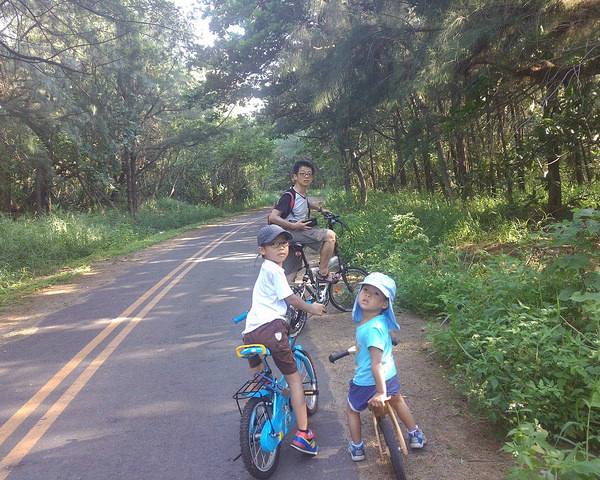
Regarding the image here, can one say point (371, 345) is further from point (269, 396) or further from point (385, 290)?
point (269, 396)

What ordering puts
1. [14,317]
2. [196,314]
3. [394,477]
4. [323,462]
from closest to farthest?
[394,477], [323,462], [196,314], [14,317]

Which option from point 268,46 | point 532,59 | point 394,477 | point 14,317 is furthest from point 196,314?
point 268,46

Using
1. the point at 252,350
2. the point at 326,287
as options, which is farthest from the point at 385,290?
Answer: the point at 326,287

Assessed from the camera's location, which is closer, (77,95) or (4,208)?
(77,95)

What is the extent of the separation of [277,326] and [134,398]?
2.05 m

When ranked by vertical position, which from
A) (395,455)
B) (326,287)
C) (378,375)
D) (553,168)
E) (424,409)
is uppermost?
(553,168)

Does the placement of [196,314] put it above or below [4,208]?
below

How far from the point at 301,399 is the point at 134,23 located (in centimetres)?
988

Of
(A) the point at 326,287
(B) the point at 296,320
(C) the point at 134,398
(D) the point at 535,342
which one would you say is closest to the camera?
(D) the point at 535,342

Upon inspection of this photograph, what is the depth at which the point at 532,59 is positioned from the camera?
7.60m

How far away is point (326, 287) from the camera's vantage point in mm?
6570

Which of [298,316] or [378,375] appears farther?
[298,316]

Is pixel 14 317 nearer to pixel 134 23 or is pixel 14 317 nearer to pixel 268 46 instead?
pixel 134 23

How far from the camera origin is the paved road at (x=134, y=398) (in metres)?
3.43
